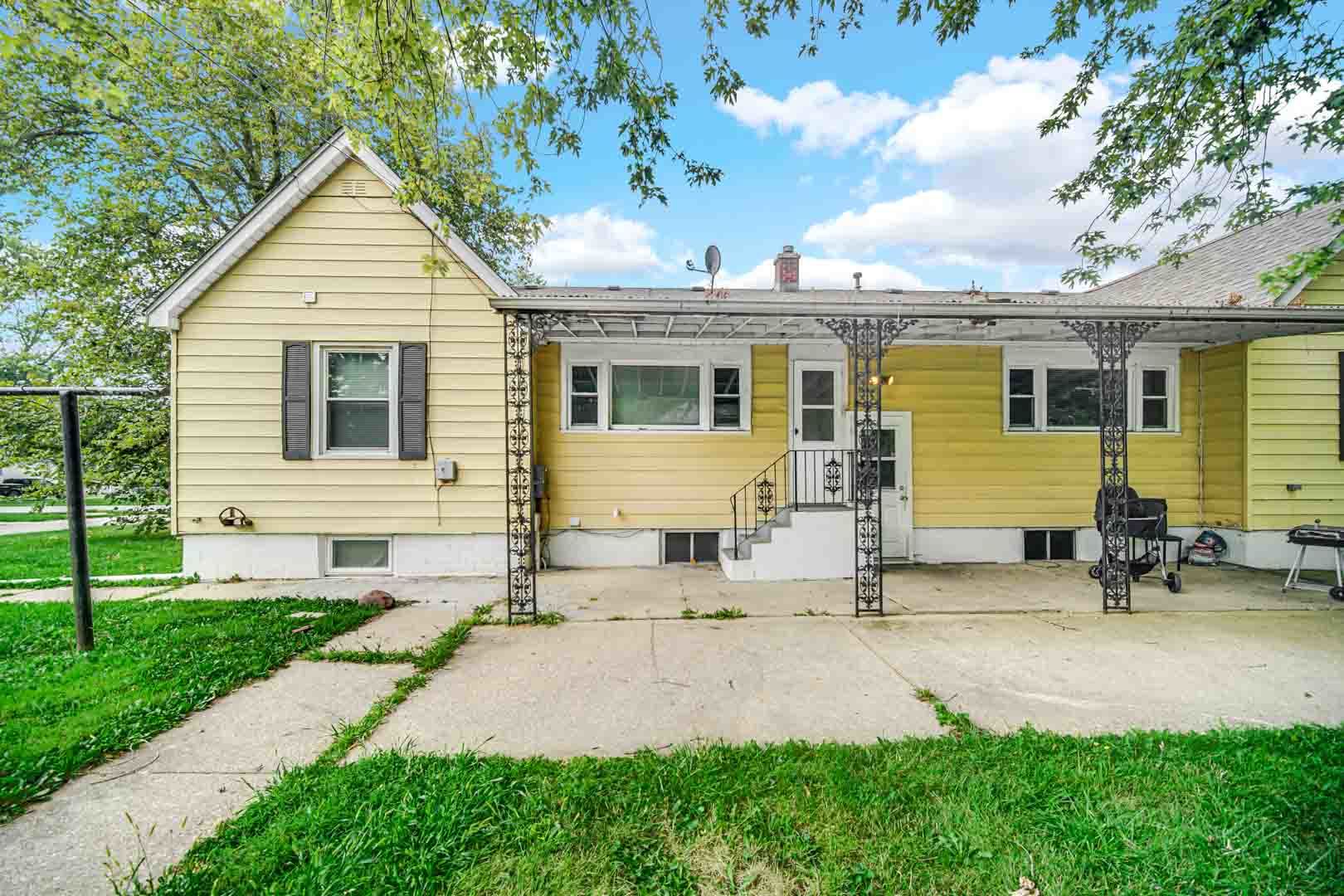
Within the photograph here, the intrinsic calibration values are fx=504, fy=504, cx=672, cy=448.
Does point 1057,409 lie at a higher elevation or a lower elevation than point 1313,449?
higher

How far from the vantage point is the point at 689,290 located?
8.48 meters

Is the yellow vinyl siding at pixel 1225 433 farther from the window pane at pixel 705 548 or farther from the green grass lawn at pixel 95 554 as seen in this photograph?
the green grass lawn at pixel 95 554

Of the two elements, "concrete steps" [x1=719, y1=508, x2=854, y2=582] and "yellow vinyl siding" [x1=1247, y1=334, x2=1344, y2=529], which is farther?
"yellow vinyl siding" [x1=1247, y1=334, x2=1344, y2=529]

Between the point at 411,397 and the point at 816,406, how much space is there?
5.79 m

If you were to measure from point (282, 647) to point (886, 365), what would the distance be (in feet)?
26.7

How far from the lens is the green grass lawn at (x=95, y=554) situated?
7027 mm

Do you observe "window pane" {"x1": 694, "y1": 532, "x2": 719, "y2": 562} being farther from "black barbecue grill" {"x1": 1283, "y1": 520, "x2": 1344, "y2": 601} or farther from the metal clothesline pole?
"black barbecue grill" {"x1": 1283, "y1": 520, "x2": 1344, "y2": 601}

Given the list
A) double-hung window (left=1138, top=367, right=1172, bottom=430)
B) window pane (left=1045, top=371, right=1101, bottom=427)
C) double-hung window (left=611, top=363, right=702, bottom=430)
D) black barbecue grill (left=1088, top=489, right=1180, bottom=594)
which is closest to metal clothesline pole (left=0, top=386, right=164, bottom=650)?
double-hung window (left=611, top=363, right=702, bottom=430)

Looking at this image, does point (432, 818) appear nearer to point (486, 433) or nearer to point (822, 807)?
point (822, 807)

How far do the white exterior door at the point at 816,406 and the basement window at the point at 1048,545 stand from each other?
346 centimetres

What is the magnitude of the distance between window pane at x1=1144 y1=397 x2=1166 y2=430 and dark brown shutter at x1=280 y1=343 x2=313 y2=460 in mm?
12375

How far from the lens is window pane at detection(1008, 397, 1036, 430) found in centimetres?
793

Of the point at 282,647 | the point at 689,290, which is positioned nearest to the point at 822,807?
the point at 282,647

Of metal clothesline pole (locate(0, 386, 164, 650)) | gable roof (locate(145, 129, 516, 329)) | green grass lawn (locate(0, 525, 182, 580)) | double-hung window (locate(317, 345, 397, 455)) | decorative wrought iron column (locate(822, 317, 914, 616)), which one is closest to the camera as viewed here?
metal clothesline pole (locate(0, 386, 164, 650))
